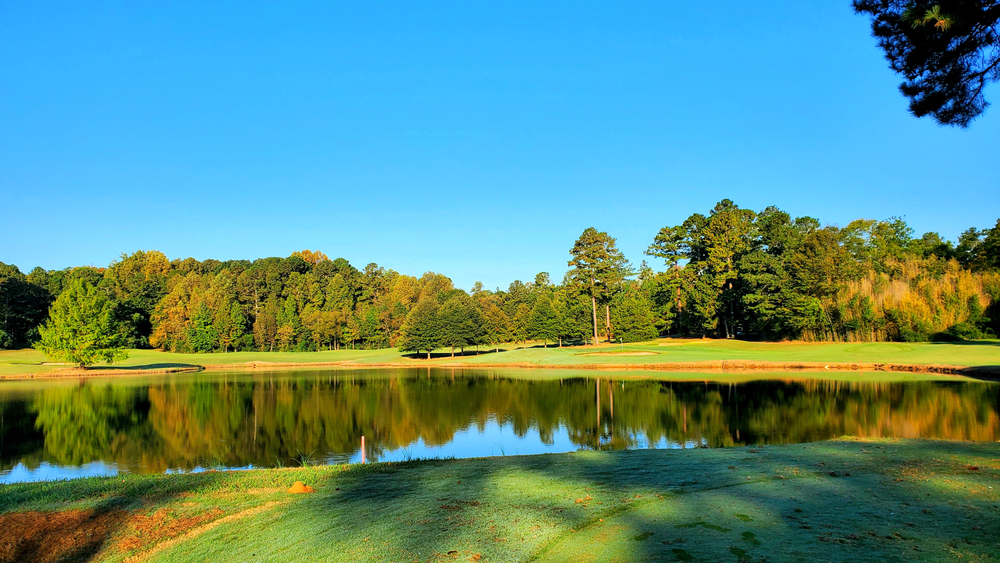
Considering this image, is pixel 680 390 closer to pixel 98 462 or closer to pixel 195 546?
pixel 98 462

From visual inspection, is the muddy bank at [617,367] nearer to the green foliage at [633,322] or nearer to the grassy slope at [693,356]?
the grassy slope at [693,356]

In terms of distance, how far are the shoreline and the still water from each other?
4369 millimetres

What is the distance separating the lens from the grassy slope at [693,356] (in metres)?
34.1

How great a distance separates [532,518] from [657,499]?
1.67 metres

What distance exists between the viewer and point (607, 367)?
42.1 meters

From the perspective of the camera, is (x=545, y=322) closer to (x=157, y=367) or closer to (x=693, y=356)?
(x=693, y=356)

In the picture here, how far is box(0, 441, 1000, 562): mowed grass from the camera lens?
5293 mm

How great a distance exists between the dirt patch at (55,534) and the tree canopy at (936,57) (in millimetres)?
13538

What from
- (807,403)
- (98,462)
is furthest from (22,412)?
(807,403)

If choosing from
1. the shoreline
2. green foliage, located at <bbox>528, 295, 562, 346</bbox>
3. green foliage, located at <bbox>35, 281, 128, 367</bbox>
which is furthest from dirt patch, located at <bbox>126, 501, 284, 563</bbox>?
green foliage, located at <bbox>528, 295, 562, 346</bbox>

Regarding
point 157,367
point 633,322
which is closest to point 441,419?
point 157,367

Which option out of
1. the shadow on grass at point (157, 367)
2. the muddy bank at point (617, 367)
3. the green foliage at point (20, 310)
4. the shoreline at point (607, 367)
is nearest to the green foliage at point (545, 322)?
the shoreline at point (607, 367)

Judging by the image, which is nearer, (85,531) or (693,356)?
(85,531)

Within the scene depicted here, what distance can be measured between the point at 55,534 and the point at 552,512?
5.60 m
